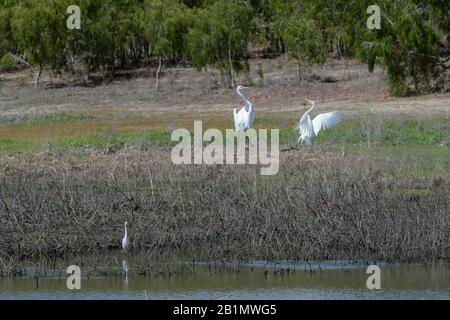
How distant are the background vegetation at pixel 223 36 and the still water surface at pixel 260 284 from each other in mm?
21186

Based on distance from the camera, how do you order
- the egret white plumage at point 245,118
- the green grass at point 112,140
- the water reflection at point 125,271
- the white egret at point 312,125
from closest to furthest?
the water reflection at point 125,271, the white egret at point 312,125, the egret white plumage at point 245,118, the green grass at point 112,140

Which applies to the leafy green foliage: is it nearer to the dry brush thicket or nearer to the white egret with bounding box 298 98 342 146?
the white egret with bounding box 298 98 342 146

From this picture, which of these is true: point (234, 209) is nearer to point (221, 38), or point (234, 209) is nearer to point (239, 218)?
point (239, 218)

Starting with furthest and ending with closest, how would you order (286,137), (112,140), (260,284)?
(286,137), (112,140), (260,284)

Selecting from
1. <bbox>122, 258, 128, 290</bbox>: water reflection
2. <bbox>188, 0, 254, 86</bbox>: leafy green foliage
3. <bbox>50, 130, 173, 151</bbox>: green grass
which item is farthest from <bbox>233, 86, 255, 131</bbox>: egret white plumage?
<bbox>188, 0, 254, 86</bbox>: leafy green foliage

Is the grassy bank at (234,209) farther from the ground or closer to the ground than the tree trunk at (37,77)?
farther from the ground

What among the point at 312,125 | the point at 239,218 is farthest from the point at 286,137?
the point at 239,218

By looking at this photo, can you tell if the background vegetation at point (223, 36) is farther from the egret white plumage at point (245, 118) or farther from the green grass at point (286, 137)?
the egret white plumage at point (245, 118)

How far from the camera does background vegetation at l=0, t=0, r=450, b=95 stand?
35.4m

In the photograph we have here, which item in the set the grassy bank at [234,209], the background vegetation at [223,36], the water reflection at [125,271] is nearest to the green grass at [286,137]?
the grassy bank at [234,209]

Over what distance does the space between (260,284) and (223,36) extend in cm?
2815

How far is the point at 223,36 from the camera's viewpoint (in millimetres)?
41500

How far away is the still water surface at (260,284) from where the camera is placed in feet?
44.6
